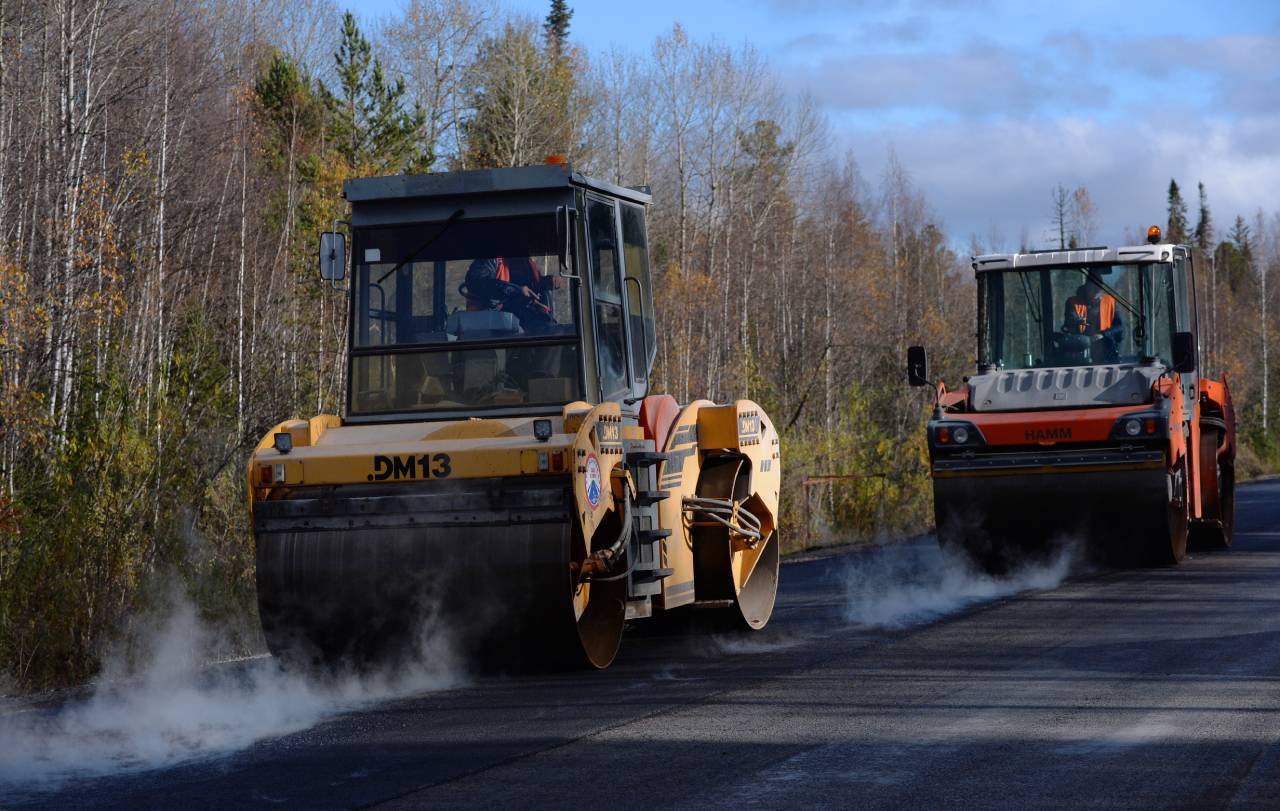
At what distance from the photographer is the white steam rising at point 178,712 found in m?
6.56

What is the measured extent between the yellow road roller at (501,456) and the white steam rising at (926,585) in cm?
117

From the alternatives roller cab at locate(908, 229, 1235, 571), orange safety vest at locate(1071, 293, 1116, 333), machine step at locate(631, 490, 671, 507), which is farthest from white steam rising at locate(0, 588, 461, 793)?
orange safety vest at locate(1071, 293, 1116, 333)

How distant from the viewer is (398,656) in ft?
27.8

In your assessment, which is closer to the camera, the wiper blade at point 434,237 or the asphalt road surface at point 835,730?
the asphalt road surface at point 835,730

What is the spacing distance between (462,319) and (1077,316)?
7786mm

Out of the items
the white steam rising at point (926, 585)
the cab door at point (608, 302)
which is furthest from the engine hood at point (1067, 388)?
the cab door at point (608, 302)

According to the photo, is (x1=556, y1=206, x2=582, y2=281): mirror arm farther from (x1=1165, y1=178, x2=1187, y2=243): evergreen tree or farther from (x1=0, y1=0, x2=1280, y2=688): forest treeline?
(x1=1165, y1=178, x2=1187, y2=243): evergreen tree

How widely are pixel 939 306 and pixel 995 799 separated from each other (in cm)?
4628

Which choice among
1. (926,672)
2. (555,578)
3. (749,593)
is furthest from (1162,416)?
(555,578)

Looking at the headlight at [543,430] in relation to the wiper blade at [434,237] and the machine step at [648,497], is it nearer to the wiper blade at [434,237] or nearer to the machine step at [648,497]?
the machine step at [648,497]

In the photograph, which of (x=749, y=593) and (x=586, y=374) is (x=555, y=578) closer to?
(x=586, y=374)

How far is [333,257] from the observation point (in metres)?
8.91

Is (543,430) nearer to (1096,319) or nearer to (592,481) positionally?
(592,481)

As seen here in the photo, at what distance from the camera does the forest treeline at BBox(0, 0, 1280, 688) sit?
1172cm
